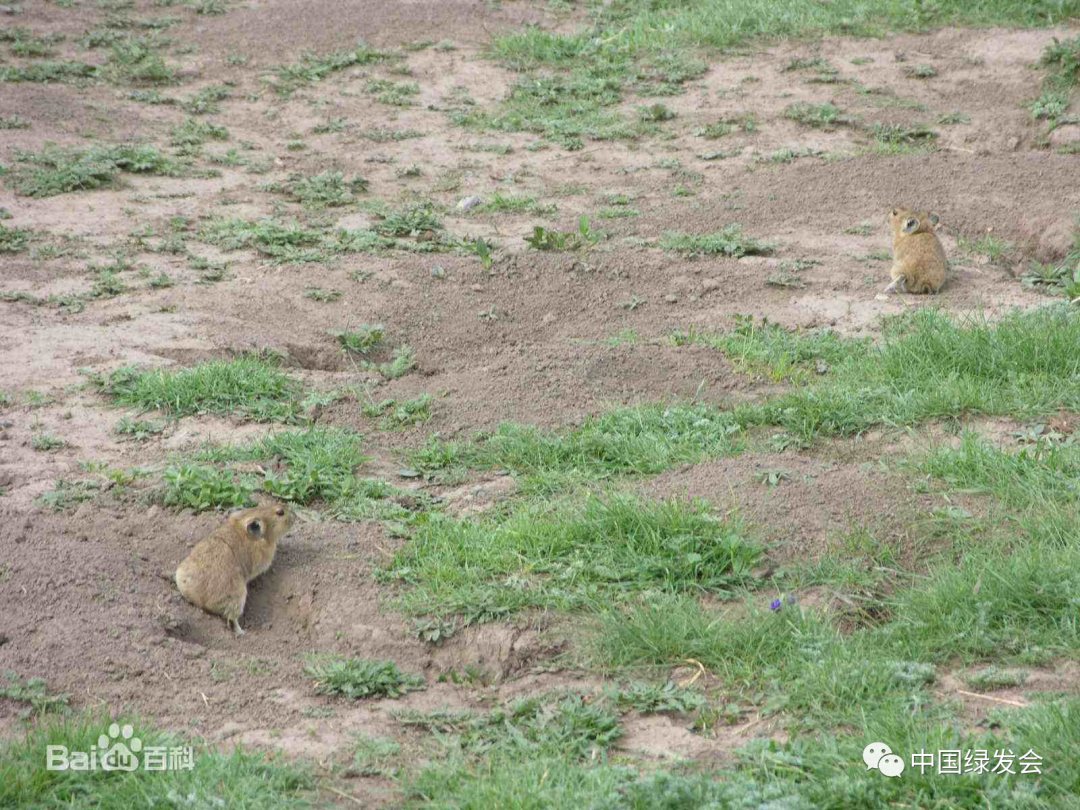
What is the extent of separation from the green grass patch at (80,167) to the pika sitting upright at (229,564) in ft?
17.9

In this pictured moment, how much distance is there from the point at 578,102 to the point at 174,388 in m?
6.60

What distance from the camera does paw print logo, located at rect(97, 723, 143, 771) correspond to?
3.76 m

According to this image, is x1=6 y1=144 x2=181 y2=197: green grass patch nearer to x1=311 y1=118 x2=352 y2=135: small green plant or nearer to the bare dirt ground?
the bare dirt ground

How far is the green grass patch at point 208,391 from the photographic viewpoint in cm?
651

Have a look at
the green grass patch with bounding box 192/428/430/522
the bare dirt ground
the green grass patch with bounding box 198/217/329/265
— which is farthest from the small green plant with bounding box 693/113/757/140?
the green grass patch with bounding box 192/428/430/522

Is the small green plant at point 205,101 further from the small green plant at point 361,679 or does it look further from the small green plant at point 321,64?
the small green plant at point 361,679

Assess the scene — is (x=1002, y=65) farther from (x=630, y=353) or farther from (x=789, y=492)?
(x=789, y=492)

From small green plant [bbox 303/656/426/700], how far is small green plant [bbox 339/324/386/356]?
3.19m

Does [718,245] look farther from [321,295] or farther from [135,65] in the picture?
[135,65]

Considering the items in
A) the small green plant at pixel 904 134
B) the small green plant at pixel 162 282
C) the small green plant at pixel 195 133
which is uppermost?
the small green plant at pixel 195 133

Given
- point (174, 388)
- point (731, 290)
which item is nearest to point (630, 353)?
point (731, 290)

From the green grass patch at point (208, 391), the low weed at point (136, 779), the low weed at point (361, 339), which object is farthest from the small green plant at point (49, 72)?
the low weed at point (136, 779)

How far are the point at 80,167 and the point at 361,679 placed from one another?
6757mm

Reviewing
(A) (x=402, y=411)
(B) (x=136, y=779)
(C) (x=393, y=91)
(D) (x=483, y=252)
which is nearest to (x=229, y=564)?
(B) (x=136, y=779)
